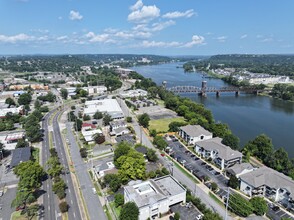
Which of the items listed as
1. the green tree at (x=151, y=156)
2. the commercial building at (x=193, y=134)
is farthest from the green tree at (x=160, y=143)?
the commercial building at (x=193, y=134)

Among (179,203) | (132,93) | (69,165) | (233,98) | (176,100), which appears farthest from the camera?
(233,98)

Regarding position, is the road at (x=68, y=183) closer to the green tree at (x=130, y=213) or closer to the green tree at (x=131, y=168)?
the green tree at (x=130, y=213)

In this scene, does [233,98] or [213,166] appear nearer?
[213,166]

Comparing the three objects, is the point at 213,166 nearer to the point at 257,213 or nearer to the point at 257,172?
the point at 257,172

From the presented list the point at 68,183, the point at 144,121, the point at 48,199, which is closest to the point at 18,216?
the point at 48,199

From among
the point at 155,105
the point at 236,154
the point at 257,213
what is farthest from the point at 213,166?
the point at 155,105

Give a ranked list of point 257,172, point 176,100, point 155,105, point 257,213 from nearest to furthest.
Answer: point 257,213, point 257,172, point 176,100, point 155,105
